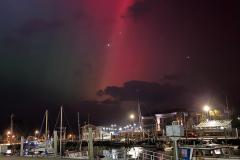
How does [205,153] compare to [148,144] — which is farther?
[148,144]

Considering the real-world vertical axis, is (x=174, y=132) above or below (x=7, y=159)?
above

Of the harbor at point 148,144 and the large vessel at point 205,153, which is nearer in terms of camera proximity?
the large vessel at point 205,153

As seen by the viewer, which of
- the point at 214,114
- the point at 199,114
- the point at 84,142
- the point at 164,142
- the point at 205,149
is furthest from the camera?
the point at 199,114

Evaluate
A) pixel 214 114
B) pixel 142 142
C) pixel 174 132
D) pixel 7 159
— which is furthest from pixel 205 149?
pixel 214 114

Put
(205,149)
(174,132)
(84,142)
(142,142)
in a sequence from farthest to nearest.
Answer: (84,142) → (142,142) → (205,149) → (174,132)

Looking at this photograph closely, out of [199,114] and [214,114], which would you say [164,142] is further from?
[199,114]

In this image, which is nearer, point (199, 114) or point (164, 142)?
point (164, 142)

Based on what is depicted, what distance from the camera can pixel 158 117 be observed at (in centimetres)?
12488

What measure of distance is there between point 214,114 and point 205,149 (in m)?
79.1

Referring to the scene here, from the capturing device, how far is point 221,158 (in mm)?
31500

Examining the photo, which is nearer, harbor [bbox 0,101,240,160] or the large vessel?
the large vessel

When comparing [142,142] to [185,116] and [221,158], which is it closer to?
[185,116]

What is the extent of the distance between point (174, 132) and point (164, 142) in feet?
198

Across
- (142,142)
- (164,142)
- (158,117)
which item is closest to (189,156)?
(164,142)
